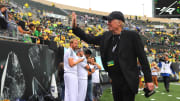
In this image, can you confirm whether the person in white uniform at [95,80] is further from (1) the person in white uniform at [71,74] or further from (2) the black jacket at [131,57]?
(2) the black jacket at [131,57]

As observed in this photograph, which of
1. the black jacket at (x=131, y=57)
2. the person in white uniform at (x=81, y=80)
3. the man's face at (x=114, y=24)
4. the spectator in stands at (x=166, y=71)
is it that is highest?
the man's face at (x=114, y=24)

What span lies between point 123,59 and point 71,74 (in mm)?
2942

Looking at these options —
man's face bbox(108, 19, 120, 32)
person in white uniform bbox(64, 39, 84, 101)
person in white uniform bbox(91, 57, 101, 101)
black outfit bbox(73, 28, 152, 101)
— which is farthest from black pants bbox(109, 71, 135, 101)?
person in white uniform bbox(91, 57, 101, 101)

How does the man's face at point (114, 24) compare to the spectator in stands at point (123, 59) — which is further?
the man's face at point (114, 24)

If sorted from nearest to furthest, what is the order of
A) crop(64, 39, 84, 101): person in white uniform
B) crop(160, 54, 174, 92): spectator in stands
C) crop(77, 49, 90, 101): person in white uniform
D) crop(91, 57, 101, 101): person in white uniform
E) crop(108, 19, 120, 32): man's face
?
crop(108, 19, 120, 32): man's face < crop(64, 39, 84, 101): person in white uniform < crop(77, 49, 90, 101): person in white uniform < crop(91, 57, 101, 101): person in white uniform < crop(160, 54, 174, 92): spectator in stands

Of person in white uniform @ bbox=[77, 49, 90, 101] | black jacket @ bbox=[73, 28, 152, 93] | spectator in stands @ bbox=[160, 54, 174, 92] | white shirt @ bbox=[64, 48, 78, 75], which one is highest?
black jacket @ bbox=[73, 28, 152, 93]

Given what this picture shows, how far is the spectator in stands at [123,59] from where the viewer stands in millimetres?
2922

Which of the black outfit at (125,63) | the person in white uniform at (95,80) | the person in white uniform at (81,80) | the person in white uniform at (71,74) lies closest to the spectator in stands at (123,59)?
the black outfit at (125,63)

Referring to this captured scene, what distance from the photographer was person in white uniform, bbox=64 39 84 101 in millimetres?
5680

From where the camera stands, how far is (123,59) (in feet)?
9.65

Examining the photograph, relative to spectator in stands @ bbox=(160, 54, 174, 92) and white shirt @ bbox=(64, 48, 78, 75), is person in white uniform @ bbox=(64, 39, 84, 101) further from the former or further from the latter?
spectator in stands @ bbox=(160, 54, 174, 92)

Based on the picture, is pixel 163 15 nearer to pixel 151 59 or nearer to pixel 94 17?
pixel 151 59

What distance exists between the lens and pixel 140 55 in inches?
117

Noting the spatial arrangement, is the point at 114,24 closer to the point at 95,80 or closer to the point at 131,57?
the point at 131,57
